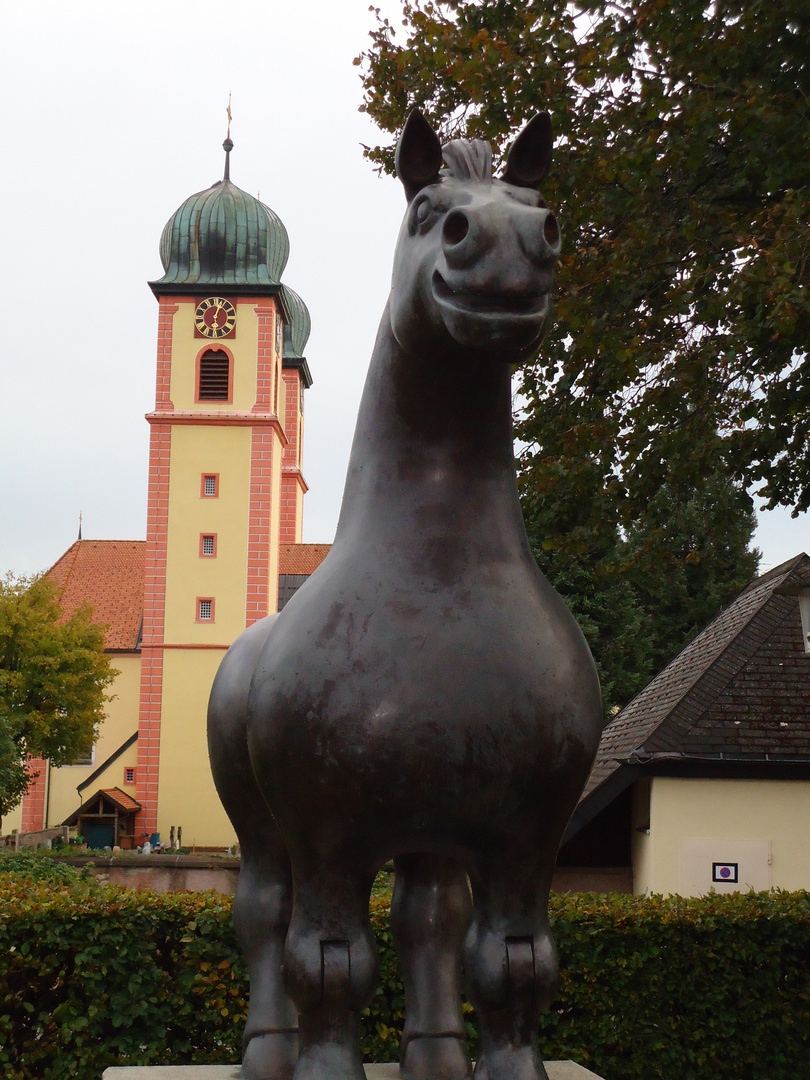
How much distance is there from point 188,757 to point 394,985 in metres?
34.8

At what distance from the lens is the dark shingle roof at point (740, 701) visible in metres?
12.1

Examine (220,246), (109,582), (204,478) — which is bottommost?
Answer: (109,582)

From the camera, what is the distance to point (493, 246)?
2.43 m

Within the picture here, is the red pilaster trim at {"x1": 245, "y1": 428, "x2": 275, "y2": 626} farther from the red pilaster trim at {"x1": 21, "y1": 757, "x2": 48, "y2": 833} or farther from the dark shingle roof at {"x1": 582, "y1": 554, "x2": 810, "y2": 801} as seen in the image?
the dark shingle roof at {"x1": 582, "y1": 554, "x2": 810, "y2": 801}

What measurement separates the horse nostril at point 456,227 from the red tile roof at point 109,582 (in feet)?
162

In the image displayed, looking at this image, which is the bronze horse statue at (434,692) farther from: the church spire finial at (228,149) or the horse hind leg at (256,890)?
the church spire finial at (228,149)

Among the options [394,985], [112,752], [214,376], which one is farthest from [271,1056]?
[112,752]

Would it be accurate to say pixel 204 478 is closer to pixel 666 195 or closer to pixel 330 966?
pixel 666 195

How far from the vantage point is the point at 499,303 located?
244 centimetres

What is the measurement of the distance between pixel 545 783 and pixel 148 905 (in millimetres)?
4747

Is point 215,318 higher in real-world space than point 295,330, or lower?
lower

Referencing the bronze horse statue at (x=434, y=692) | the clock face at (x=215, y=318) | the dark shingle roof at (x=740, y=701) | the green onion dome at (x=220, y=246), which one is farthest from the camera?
the green onion dome at (x=220, y=246)

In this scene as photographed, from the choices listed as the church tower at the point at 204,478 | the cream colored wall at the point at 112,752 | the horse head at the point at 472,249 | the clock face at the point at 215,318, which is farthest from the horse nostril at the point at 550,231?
the cream colored wall at the point at 112,752

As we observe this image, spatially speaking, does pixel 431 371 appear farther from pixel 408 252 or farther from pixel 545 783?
pixel 545 783
